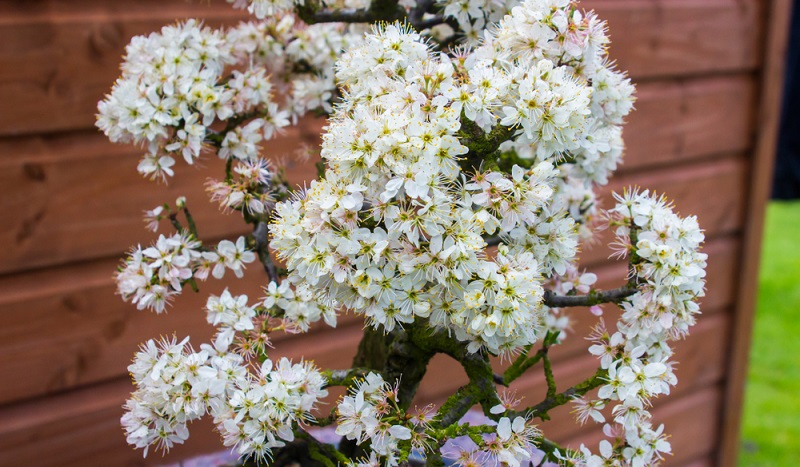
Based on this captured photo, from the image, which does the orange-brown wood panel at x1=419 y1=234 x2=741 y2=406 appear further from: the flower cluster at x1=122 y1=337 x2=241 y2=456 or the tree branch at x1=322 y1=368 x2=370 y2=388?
the flower cluster at x1=122 y1=337 x2=241 y2=456

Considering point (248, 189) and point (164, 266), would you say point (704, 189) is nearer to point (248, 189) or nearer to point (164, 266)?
point (248, 189)

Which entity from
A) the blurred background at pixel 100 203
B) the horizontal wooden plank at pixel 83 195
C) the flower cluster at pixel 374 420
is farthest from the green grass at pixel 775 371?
the flower cluster at pixel 374 420

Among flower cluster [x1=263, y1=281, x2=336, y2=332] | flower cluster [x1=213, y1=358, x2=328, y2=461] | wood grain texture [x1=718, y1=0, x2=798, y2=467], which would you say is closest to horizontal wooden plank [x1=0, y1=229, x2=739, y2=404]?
flower cluster [x1=263, y1=281, x2=336, y2=332]

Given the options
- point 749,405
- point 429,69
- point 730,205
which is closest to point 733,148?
point 730,205

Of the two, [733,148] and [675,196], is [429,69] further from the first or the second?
[733,148]

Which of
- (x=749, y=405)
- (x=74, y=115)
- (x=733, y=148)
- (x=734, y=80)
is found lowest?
(x=749, y=405)

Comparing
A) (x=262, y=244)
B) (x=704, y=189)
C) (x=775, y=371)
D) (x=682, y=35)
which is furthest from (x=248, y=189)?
(x=775, y=371)

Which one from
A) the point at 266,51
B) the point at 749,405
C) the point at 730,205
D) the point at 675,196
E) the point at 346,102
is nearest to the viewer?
the point at 346,102

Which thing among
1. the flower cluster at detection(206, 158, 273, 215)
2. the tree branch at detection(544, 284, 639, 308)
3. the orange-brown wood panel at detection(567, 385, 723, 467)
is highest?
the flower cluster at detection(206, 158, 273, 215)

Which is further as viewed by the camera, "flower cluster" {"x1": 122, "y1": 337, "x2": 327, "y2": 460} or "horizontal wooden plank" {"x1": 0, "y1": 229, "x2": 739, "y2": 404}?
"horizontal wooden plank" {"x1": 0, "y1": 229, "x2": 739, "y2": 404}
